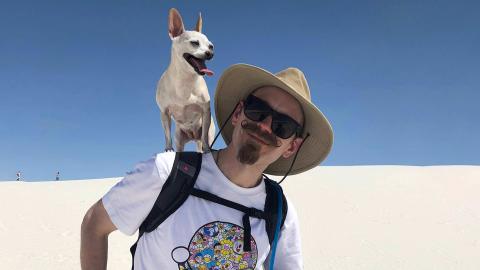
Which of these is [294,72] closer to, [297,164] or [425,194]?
[297,164]

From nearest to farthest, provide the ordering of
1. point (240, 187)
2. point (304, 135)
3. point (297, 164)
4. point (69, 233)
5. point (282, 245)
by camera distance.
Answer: point (240, 187) < point (282, 245) < point (304, 135) < point (297, 164) < point (69, 233)

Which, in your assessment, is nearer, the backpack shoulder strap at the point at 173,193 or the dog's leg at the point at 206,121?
the backpack shoulder strap at the point at 173,193

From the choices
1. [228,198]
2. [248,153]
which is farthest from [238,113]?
[228,198]

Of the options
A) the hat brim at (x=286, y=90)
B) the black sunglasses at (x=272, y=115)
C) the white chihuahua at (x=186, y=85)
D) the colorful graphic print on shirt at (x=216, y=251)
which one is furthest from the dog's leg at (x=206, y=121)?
the colorful graphic print on shirt at (x=216, y=251)

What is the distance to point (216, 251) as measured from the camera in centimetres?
242

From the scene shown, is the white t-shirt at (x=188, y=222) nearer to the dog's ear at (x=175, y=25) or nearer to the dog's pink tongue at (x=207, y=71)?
the dog's pink tongue at (x=207, y=71)

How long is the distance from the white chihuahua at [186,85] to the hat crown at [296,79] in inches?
33.3

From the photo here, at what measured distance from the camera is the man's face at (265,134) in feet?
8.11

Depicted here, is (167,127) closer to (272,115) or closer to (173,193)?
A: (272,115)

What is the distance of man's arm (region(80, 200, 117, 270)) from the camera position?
2.36 m

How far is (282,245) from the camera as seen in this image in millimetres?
2740

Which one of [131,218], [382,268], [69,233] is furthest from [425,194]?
[131,218]

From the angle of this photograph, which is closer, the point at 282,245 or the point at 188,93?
the point at 282,245

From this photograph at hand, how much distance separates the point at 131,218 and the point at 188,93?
1.66 m
